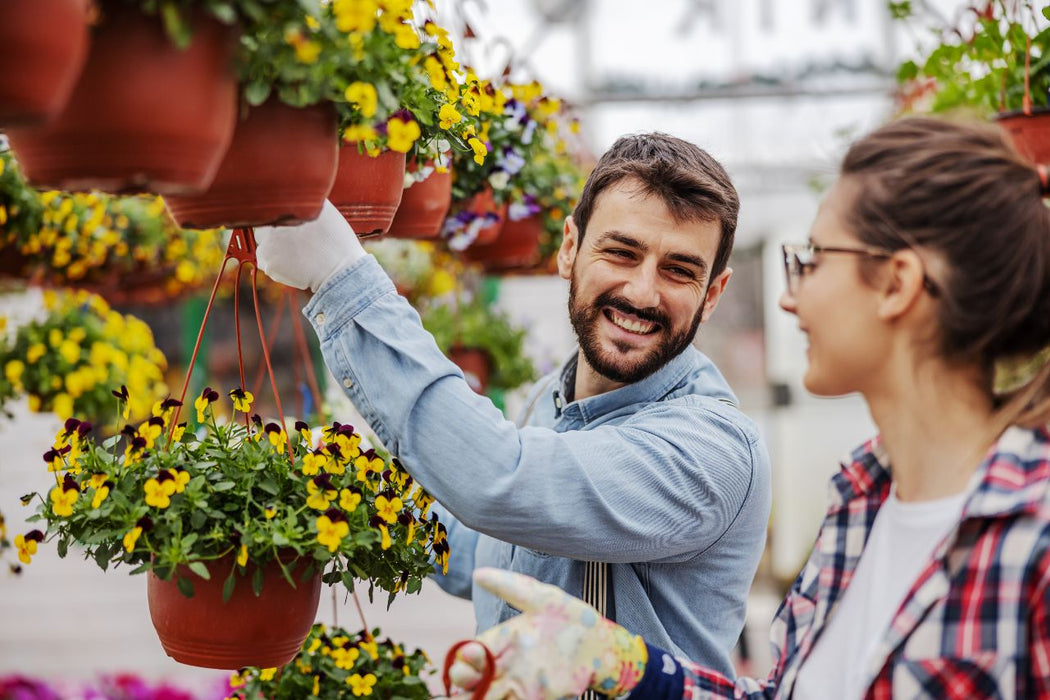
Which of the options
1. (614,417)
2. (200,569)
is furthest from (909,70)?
(200,569)

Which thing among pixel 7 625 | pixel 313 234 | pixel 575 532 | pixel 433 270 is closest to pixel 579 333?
pixel 575 532

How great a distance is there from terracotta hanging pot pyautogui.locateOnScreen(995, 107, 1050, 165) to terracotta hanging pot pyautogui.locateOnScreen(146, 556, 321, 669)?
115cm

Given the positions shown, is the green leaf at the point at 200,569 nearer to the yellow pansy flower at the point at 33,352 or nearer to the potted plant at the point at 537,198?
the potted plant at the point at 537,198

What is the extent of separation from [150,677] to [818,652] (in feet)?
13.9

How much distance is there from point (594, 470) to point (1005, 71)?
984mm

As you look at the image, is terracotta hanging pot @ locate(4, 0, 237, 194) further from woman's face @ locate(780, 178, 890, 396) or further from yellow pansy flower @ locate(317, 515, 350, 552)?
woman's face @ locate(780, 178, 890, 396)

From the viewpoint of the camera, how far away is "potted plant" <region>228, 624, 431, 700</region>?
1.70 m

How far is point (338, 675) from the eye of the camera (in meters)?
1.70

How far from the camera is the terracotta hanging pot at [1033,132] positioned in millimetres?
1547

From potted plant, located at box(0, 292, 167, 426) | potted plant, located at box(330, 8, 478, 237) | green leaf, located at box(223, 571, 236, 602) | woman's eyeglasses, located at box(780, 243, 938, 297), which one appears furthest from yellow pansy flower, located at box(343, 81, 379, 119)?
potted plant, located at box(0, 292, 167, 426)

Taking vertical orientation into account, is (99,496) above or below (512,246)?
below

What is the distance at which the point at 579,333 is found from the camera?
1696 mm

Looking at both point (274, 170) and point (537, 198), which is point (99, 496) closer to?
point (274, 170)

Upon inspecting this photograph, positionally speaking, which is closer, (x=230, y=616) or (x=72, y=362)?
(x=230, y=616)
